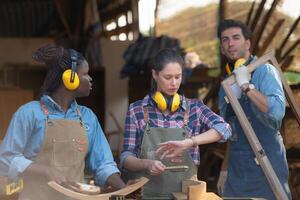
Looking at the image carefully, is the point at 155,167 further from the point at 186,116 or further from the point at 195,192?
the point at 186,116

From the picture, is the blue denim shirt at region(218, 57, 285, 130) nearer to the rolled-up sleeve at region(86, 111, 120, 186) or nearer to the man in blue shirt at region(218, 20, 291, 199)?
the man in blue shirt at region(218, 20, 291, 199)

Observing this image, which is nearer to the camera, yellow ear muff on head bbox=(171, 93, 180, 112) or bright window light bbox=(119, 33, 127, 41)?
yellow ear muff on head bbox=(171, 93, 180, 112)

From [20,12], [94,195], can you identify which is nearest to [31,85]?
[20,12]

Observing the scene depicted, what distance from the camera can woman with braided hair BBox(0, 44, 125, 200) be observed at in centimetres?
336

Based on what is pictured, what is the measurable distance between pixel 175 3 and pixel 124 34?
192cm

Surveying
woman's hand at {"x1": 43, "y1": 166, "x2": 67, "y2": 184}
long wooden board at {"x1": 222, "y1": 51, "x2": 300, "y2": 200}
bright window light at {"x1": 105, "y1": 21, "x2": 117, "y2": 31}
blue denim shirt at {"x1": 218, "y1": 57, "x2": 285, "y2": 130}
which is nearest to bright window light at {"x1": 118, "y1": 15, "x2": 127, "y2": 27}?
bright window light at {"x1": 105, "y1": 21, "x2": 117, "y2": 31}

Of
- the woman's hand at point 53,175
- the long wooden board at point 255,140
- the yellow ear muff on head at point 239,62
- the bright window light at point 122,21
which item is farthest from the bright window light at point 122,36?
the woman's hand at point 53,175

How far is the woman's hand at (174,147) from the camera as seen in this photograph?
357cm

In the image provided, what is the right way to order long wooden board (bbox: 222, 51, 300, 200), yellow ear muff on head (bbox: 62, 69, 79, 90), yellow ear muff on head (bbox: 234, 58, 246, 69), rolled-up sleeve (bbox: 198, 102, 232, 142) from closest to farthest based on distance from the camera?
1. yellow ear muff on head (bbox: 62, 69, 79, 90)
2. rolled-up sleeve (bbox: 198, 102, 232, 142)
3. long wooden board (bbox: 222, 51, 300, 200)
4. yellow ear muff on head (bbox: 234, 58, 246, 69)

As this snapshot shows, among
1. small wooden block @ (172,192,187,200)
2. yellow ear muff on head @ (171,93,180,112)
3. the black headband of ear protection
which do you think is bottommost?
small wooden block @ (172,192,187,200)

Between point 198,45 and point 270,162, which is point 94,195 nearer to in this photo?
point 270,162

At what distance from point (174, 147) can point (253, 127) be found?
0.87m

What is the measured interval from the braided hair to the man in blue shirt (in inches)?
45.0

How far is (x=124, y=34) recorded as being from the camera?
431 inches
